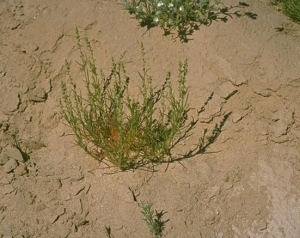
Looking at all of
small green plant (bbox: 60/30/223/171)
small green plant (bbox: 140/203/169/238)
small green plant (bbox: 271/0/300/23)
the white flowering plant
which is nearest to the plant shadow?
small green plant (bbox: 60/30/223/171)

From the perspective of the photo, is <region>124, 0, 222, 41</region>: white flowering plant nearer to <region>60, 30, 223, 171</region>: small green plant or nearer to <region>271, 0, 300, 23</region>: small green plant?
<region>60, 30, 223, 171</region>: small green plant

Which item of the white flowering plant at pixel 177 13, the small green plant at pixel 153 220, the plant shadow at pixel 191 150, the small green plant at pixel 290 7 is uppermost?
the small green plant at pixel 290 7

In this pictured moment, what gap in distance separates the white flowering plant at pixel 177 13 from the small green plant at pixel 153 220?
4.61 ft

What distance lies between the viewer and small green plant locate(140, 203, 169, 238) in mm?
2469

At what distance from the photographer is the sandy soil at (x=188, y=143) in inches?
104

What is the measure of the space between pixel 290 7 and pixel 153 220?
2.19 m

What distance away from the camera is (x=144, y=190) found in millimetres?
2732

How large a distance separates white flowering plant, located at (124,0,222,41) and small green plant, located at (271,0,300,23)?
633mm

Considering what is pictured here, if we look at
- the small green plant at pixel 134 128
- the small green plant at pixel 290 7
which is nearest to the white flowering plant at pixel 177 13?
the small green plant at pixel 134 128

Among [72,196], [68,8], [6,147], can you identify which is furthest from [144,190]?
[68,8]

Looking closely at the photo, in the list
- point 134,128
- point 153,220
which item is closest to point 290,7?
point 134,128

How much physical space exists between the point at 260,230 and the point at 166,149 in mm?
833

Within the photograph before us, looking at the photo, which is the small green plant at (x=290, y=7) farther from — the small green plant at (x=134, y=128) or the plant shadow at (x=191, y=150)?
the small green plant at (x=134, y=128)

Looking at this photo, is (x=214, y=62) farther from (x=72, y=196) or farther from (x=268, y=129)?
(x=72, y=196)
